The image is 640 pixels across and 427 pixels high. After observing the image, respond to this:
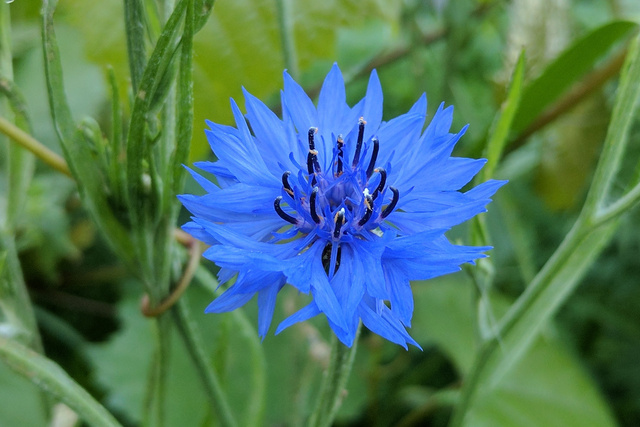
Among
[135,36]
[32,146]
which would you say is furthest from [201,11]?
[32,146]

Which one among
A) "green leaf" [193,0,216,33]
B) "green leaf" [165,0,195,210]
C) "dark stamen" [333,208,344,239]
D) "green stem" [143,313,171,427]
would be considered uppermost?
"green leaf" [193,0,216,33]

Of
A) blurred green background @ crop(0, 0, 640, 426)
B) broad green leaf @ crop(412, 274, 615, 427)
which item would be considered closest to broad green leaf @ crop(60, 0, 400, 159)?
blurred green background @ crop(0, 0, 640, 426)

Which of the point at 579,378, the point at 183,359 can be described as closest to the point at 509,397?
the point at 579,378

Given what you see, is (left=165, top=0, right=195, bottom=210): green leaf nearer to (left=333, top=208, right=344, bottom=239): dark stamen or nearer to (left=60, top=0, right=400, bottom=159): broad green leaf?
(left=333, top=208, right=344, bottom=239): dark stamen

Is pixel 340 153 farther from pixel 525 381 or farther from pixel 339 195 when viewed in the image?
pixel 525 381

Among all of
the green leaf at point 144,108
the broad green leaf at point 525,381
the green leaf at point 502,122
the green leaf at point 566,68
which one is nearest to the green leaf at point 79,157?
the green leaf at point 144,108

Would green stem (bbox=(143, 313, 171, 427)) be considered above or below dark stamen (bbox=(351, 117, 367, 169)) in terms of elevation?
below
